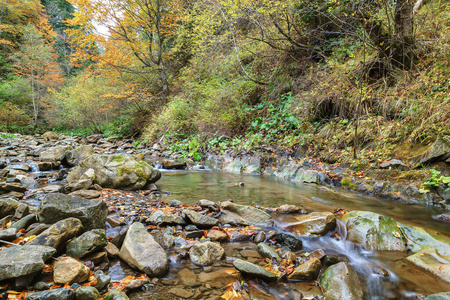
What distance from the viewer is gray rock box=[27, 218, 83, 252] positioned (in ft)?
6.70

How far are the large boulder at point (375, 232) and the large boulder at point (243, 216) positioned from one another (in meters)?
1.13

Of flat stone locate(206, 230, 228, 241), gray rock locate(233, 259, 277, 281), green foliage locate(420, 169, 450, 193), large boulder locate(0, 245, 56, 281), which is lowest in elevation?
flat stone locate(206, 230, 228, 241)

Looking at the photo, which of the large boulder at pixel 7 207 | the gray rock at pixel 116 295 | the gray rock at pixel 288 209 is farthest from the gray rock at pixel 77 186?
the gray rock at pixel 288 209

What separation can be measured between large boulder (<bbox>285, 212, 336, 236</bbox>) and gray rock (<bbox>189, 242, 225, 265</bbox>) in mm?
1265

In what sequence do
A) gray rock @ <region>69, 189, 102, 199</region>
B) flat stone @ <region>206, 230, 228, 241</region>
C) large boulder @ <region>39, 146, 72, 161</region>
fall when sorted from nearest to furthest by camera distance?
flat stone @ <region>206, 230, 228, 241</region>
gray rock @ <region>69, 189, 102, 199</region>
large boulder @ <region>39, 146, 72, 161</region>

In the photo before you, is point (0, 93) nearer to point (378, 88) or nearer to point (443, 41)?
point (378, 88)

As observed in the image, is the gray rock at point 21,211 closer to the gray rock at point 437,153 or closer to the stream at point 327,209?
the stream at point 327,209

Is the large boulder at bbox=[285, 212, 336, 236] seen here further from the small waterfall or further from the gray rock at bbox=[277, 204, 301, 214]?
the small waterfall

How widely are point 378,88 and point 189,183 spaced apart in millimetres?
5833

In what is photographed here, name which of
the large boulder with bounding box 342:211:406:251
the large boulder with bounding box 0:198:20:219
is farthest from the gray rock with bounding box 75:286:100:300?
the large boulder with bounding box 342:211:406:251

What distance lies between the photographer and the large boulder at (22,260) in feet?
5.31

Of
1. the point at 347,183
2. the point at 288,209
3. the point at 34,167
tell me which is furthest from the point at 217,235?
the point at 34,167

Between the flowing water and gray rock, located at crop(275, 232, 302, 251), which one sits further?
gray rock, located at crop(275, 232, 302, 251)

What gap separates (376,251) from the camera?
2.71 metres
